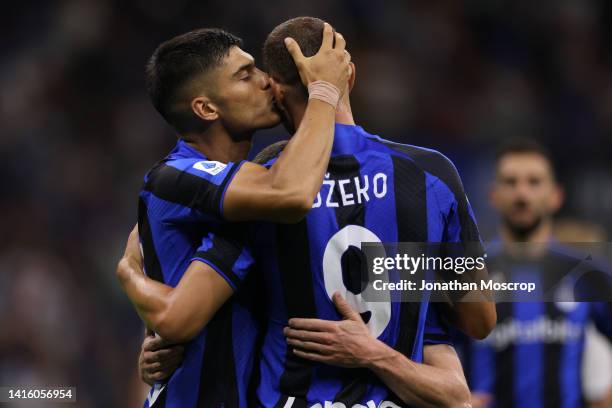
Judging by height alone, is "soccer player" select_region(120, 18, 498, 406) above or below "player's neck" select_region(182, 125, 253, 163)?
below

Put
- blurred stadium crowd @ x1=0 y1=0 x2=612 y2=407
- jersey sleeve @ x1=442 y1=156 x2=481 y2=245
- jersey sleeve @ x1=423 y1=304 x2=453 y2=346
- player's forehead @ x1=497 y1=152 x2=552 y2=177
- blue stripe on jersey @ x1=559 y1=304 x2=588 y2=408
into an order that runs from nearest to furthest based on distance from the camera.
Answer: jersey sleeve @ x1=442 y1=156 x2=481 y2=245
jersey sleeve @ x1=423 y1=304 x2=453 y2=346
blue stripe on jersey @ x1=559 y1=304 x2=588 y2=408
player's forehead @ x1=497 y1=152 x2=552 y2=177
blurred stadium crowd @ x1=0 y1=0 x2=612 y2=407

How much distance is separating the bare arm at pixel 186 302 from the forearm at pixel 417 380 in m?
0.57

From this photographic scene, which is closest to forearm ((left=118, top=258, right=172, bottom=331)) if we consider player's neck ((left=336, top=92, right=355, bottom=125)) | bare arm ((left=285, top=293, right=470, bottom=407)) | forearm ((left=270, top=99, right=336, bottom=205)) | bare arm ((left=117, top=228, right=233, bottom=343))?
bare arm ((left=117, top=228, right=233, bottom=343))

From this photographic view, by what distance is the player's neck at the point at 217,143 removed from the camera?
3.67 m

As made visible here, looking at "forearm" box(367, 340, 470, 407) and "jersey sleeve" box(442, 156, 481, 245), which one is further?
"jersey sleeve" box(442, 156, 481, 245)

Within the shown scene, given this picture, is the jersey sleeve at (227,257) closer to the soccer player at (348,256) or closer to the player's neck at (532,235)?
the soccer player at (348,256)

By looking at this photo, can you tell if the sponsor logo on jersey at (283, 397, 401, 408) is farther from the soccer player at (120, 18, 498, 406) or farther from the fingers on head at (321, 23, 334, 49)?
the fingers on head at (321, 23, 334, 49)

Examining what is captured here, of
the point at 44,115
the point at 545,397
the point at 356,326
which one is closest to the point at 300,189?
the point at 356,326

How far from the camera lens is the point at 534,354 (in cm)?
552

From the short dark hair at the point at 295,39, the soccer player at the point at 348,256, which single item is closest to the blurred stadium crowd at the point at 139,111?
the soccer player at the point at 348,256

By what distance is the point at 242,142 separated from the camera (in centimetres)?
373

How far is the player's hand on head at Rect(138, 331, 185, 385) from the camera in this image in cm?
342

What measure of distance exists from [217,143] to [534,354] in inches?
106

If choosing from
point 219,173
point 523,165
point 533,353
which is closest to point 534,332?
point 533,353
